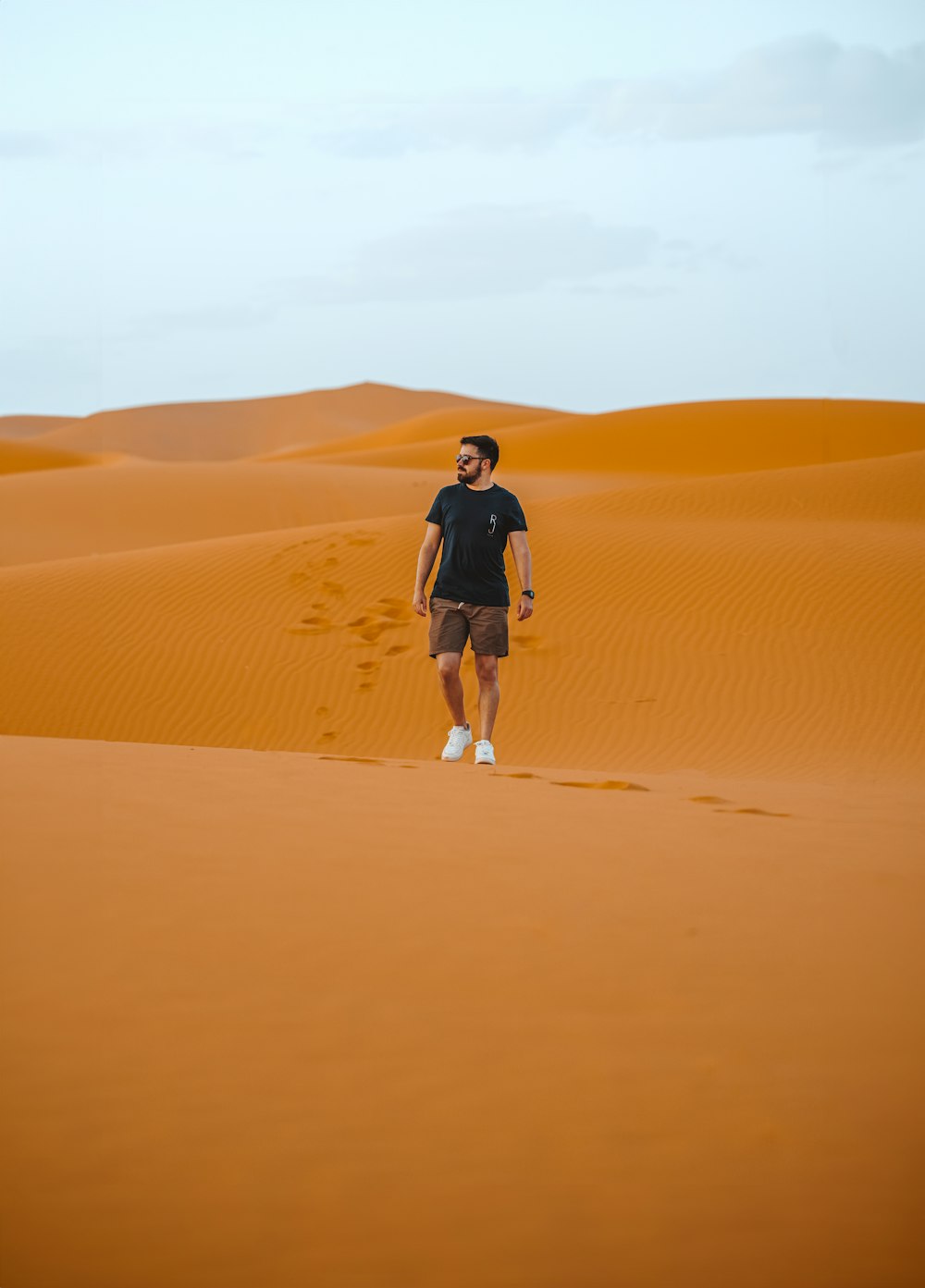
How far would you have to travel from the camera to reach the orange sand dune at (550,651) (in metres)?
11.3

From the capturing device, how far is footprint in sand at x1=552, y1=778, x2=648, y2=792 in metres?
5.97

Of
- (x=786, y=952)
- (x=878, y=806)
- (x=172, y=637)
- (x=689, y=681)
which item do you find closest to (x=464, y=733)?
(x=878, y=806)

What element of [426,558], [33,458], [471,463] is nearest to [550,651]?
[426,558]

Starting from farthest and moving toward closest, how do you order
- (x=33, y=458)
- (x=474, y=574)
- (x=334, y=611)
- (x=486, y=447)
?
1. (x=33, y=458)
2. (x=334, y=611)
3. (x=474, y=574)
4. (x=486, y=447)

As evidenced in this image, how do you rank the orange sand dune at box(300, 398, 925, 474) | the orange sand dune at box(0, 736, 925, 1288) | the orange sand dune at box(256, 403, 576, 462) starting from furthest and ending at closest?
the orange sand dune at box(256, 403, 576, 462) → the orange sand dune at box(300, 398, 925, 474) → the orange sand dune at box(0, 736, 925, 1288)

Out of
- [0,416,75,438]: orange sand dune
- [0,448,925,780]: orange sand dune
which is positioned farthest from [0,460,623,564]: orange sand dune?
[0,416,75,438]: orange sand dune

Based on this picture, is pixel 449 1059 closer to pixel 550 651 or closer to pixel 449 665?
pixel 449 665

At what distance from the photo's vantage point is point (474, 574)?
7.18 meters

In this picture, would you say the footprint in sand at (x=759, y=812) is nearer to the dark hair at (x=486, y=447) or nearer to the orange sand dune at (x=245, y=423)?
the dark hair at (x=486, y=447)

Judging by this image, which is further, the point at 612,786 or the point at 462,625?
the point at 462,625

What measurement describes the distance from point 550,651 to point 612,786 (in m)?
6.63

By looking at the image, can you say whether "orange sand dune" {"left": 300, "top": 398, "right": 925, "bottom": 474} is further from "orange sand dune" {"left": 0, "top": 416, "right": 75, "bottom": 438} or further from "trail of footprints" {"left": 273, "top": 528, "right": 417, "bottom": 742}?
"orange sand dune" {"left": 0, "top": 416, "right": 75, "bottom": 438}

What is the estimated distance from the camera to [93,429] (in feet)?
308

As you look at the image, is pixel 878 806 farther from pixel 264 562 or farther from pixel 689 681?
pixel 264 562
